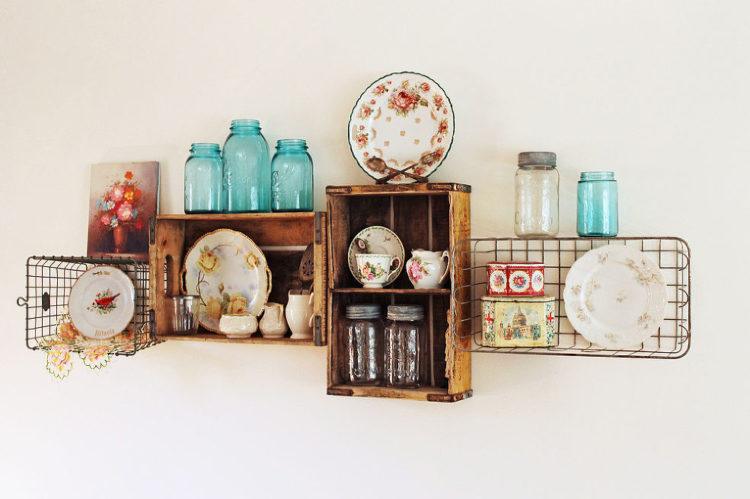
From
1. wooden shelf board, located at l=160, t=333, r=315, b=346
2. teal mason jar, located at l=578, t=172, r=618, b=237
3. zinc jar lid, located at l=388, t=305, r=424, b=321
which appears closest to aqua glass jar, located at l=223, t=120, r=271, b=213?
wooden shelf board, located at l=160, t=333, r=315, b=346

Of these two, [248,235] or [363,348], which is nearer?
[363,348]

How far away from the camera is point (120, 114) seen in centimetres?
251

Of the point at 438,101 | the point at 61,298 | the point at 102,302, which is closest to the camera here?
the point at 438,101

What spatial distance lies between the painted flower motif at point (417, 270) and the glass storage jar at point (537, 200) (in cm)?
23

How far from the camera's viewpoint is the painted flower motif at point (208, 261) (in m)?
2.31

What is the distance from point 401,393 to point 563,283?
1.53ft

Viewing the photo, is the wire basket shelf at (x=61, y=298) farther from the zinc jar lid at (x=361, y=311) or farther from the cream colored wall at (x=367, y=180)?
the zinc jar lid at (x=361, y=311)

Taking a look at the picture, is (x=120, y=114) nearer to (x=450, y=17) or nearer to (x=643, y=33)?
(x=450, y=17)

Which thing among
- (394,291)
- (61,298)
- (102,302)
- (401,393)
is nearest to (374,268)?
(394,291)

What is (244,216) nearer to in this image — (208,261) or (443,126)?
(208,261)

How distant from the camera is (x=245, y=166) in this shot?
7.38ft

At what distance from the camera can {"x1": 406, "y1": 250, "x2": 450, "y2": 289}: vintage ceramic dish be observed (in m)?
2.02

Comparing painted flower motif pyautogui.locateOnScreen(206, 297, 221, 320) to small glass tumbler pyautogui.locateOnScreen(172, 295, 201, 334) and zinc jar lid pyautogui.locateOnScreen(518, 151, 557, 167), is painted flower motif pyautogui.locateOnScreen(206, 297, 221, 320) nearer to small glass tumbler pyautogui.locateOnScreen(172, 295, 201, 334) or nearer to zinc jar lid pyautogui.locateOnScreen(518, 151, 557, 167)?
small glass tumbler pyautogui.locateOnScreen(172, 295, 201, 334)

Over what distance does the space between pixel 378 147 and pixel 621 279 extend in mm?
685
